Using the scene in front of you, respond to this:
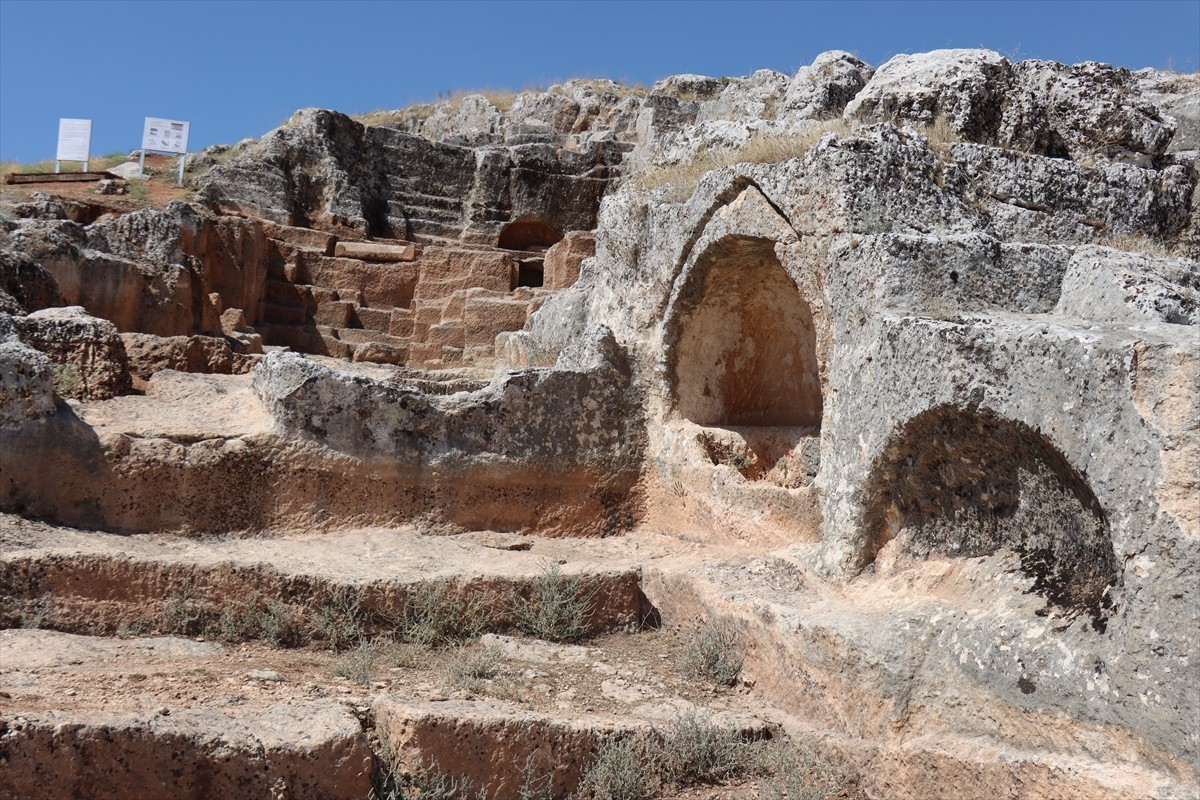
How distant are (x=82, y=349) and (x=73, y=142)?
12.6 m

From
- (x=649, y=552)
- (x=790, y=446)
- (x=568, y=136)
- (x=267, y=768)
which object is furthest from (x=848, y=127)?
(x=568, y=136)

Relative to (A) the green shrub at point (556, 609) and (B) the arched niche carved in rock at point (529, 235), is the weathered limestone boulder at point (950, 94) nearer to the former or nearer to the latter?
(A) the green shrub at point (556, 609)

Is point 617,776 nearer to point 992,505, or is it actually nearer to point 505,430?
point 992,505

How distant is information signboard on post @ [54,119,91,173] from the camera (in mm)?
17406

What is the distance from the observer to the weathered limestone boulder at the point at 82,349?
6.74 m

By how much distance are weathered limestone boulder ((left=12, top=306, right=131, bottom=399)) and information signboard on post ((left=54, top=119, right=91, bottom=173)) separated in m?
11.9

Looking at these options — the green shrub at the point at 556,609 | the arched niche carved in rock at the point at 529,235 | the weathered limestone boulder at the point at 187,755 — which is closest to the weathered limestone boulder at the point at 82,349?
the green shrub at the point at 556,609

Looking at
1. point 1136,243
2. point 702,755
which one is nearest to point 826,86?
point 1136,243

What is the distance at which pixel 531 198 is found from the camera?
17688mm

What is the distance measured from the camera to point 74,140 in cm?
1764

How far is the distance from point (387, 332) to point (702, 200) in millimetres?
8162

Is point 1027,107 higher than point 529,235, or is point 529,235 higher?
point 529,235

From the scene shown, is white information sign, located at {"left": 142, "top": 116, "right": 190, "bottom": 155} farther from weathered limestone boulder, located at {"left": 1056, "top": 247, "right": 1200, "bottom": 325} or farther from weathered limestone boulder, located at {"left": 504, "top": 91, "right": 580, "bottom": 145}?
weathered limestone boulder, located at {"left": 1056, "top": 247, "right": 1200, "bottom": 325}

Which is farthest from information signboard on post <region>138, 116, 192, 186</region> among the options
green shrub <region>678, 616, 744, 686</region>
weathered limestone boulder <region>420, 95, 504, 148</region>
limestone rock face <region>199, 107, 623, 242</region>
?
green shrub <region>678, 616, 744, 686</region>
